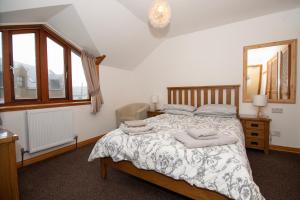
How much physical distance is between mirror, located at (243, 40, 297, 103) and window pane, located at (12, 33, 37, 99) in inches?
152

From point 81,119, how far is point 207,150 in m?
2.67

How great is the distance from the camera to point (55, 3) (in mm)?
2021

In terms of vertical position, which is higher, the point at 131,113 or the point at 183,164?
the point at 131,113

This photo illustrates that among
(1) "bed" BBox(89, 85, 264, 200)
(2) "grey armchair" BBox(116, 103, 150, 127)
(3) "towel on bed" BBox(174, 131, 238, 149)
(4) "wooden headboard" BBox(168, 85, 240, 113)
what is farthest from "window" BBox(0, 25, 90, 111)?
(3) "towel on bed" BBox(174, 131, 238, 149)

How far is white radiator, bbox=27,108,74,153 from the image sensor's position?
2.29 meters

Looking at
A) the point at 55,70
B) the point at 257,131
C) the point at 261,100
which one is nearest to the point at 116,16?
the point at 55,70

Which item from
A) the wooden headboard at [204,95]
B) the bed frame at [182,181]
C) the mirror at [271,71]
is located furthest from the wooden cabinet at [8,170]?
the mirror at [271,71]

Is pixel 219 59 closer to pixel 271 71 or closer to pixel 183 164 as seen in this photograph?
pixel 271 71

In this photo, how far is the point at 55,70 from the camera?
283cm

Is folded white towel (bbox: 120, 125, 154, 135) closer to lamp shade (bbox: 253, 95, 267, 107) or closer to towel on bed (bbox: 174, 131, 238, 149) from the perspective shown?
towel on bed (bbox: 174, 131, 238, 149)

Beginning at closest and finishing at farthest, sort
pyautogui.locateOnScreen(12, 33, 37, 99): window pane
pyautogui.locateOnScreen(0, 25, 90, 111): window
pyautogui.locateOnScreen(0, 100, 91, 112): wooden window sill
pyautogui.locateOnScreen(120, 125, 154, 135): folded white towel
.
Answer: pyautogui.locateOnScreen(120, 125, 154, 135): folded white towel
pyautogui.locateOnScreen(0, 100, 91, 112): wooden window sill
pyautogui.locateOnScreen(0, 25, 90, 111): window
pyautogui.locateOnScreen(12, 33, 37, 99): window pane

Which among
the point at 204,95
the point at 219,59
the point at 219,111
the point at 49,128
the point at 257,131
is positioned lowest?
the point at 257,131

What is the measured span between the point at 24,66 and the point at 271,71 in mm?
4288

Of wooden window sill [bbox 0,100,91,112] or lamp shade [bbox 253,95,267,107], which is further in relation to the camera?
lamp shade [bbox 253,95,267,107]
